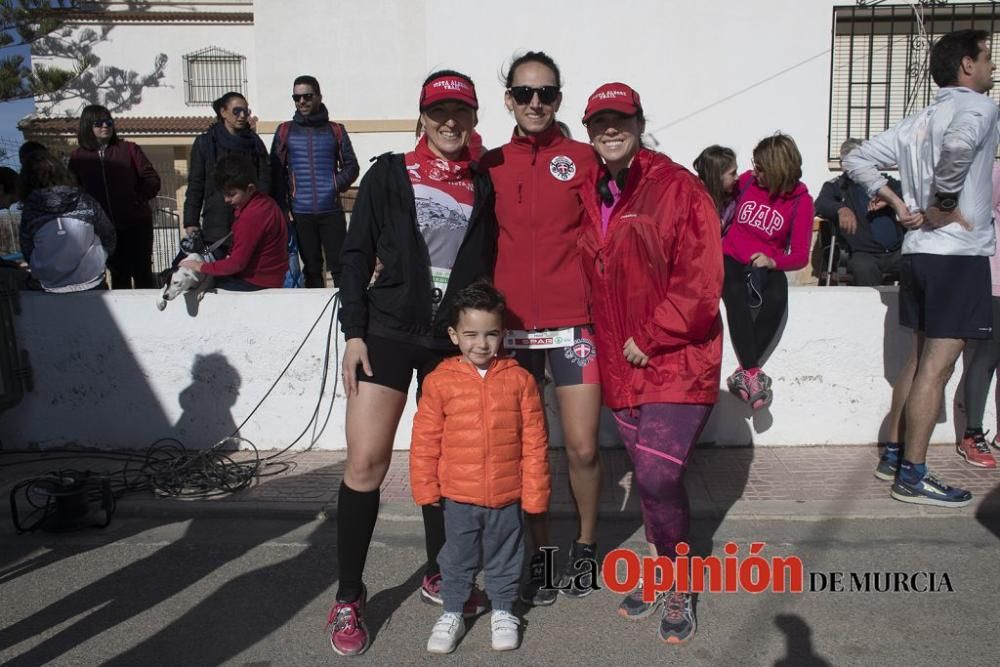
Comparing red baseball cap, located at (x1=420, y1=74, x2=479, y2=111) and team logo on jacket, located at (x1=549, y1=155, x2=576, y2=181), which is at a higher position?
red baseball cap, located at (x1=420, y1=74, x2=479, y2=111)

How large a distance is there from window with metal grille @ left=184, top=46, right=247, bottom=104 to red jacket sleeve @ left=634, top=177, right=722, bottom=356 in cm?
2750

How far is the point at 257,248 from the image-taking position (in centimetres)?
578

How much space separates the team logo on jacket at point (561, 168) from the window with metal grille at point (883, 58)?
12.2m

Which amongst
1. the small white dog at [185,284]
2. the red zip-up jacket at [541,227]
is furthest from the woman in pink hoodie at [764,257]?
the small white dog at [185,284]

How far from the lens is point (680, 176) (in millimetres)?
3217

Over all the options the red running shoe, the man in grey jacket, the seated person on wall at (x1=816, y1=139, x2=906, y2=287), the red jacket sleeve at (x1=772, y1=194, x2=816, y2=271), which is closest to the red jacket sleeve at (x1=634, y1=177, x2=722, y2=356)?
the man in grey jacket

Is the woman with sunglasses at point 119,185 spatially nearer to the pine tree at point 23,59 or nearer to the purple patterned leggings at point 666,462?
the purple patterned leggings at point 666,462

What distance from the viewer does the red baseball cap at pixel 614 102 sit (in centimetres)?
316

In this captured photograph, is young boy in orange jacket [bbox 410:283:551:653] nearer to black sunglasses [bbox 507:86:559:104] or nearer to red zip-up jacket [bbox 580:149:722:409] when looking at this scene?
red zip-up jacket [bbox 580:149:722:409]

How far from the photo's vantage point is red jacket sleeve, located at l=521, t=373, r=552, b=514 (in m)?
3.24

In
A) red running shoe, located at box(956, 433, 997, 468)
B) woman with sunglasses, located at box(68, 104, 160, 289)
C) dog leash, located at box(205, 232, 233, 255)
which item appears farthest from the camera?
woman with sunglasses, located at box(68, 104, 160, 289)

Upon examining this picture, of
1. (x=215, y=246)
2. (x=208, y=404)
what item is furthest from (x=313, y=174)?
(x=208, y=404)

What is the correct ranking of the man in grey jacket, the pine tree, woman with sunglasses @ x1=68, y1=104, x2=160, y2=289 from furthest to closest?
the pine tree → woman with sunglasses @ x1=68, y1=104, x2=160, y2=289 → the man in grey jacket

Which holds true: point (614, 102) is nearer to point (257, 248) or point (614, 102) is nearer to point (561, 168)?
point (561, 168)
